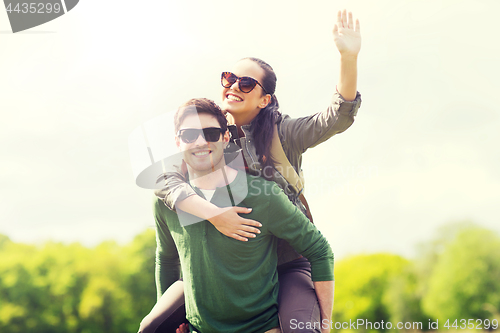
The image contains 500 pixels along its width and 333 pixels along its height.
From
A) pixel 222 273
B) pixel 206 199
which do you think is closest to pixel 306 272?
pixel 222 273

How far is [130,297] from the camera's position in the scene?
67.4 ft

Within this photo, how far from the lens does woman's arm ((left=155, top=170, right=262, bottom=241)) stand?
Result: 9.22 ft

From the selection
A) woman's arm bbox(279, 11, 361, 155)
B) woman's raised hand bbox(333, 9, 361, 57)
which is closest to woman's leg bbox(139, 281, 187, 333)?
woman's arm bbox(279, 11, 361, 155)

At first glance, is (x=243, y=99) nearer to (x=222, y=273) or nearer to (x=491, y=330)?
(x=222, y=273)

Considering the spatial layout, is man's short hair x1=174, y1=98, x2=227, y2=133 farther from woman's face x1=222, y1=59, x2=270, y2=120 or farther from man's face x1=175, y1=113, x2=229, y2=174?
woman's face x1=222, y1=59, x2=270, y2=120

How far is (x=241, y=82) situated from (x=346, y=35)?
1.02m

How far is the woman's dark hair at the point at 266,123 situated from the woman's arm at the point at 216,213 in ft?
2.25

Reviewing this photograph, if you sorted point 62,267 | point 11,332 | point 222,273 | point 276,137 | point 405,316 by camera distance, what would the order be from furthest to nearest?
1. point 405,316
2. point 62,267
3. point 11,332
4. point 276,137
5. point 222,273

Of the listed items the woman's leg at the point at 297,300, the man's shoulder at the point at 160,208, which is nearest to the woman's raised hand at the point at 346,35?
the woman's leg at the point at 297,300

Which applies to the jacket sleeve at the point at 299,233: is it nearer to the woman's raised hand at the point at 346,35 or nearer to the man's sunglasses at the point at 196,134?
the man's sunglasses at the point at 196,134

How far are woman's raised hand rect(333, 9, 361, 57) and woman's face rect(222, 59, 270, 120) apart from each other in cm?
80

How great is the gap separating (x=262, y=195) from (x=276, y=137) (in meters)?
0.97

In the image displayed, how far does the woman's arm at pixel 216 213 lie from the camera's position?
281cm

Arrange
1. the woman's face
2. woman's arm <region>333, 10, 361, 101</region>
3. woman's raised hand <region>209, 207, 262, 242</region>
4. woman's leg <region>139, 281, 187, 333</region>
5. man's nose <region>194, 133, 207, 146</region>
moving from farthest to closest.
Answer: the woman's face → woman's arm <region>333, 10, 361, 101</region> → woman's leg <region>139, 281, 187, 333</region> → man's nose <region>194, 133, 207, 146</region> → woman's raised hand <region>209, 207, 262, 242</region>
